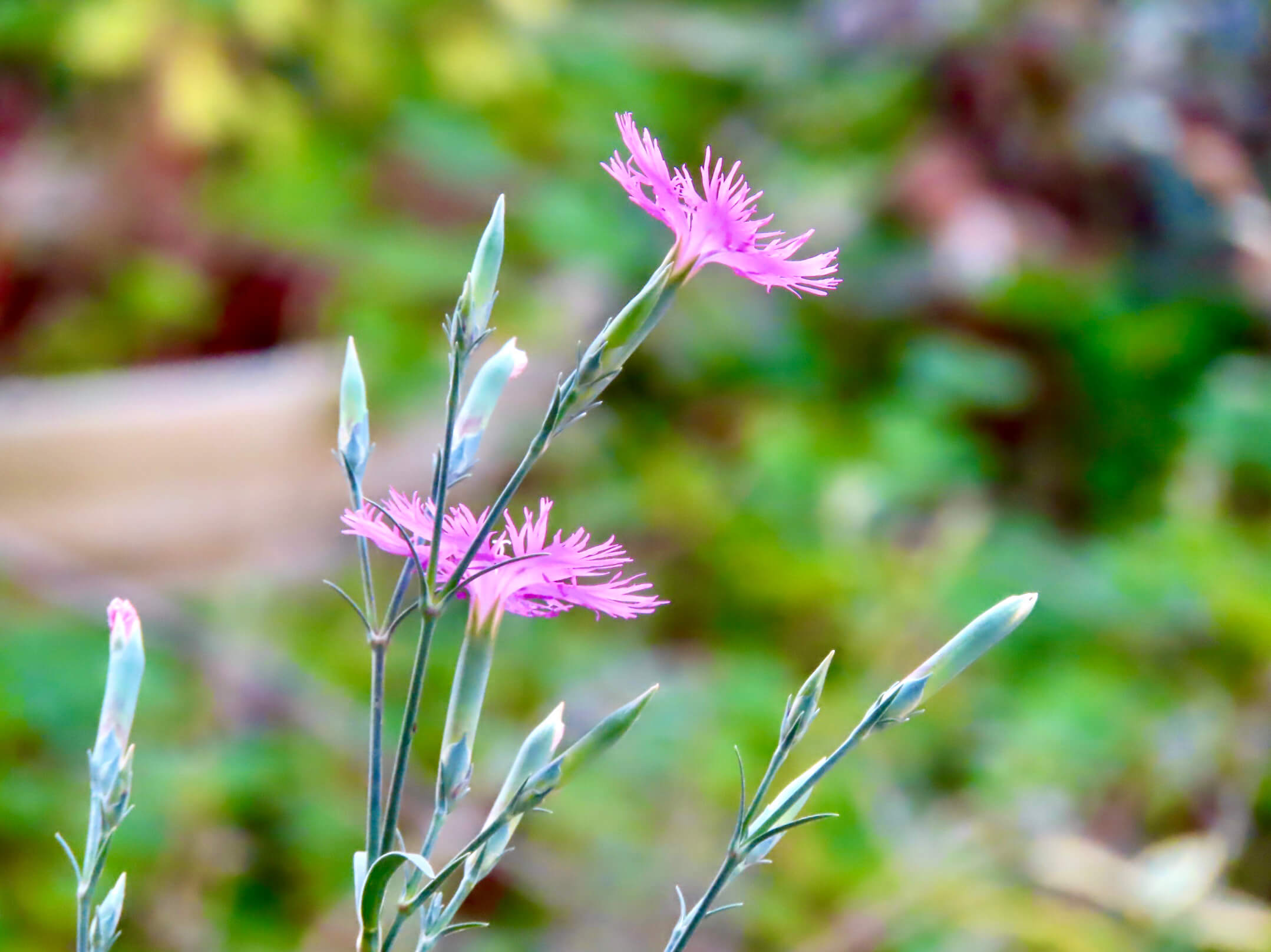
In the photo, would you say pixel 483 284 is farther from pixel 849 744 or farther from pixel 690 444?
pixel 690 444

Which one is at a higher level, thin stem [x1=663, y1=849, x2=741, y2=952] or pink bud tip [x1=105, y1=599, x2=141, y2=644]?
thin stem [x1=663, y1=849, x2=741, y2=952]

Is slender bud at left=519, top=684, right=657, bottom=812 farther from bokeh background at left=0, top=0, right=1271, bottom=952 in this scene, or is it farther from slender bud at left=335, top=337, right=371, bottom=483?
bokeh background at left=0, top=0, right=1271, bottom=952

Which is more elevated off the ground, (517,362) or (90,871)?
(517,362)

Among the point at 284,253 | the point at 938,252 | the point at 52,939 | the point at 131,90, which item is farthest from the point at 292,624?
the point at 938,252

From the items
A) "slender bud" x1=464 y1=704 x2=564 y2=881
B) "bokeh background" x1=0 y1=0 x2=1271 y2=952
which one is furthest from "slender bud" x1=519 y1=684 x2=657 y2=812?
"bokeh background" x1=0 y1=0 x2=1271 y2=952

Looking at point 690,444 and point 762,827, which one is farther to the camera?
point 690,444

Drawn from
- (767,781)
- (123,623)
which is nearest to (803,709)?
(767,781)
